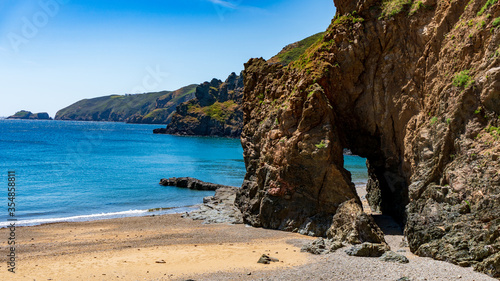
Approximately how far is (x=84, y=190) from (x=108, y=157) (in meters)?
42.4

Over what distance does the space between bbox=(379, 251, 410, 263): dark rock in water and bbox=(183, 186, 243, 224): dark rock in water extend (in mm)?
15112

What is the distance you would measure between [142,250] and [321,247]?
37.3 ft

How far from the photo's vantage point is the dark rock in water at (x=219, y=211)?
113 feet

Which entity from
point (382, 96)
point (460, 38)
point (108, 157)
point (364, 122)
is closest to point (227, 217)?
point (364, 122)

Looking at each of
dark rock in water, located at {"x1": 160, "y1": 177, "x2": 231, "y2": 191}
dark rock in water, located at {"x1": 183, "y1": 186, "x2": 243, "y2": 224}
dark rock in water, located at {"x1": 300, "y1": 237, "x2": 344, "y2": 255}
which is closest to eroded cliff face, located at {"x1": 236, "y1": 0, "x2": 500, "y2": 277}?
dark rock in water, located at {"x1": 300, "y1": 237, "x2": 344, "y2": 255}

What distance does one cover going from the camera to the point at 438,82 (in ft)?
76.0

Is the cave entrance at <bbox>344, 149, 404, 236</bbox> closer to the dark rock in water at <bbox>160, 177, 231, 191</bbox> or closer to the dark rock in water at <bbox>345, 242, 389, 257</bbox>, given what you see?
the dark rock in water at <bbox>345, 242, 389, 257</bbox>

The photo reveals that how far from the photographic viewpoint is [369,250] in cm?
2094

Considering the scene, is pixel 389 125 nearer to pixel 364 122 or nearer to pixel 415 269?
pixel 364 122

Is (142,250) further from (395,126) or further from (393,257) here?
(395,126)

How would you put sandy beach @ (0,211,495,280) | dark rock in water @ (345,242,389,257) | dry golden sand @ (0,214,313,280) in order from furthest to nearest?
1. dark rock in water @ (345,242,389,257)
2. dry golden sand @ (0,214,313,280)
3. sandy beach @ (0,211,495,280)

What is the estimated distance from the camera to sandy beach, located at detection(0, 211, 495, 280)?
60.2ft

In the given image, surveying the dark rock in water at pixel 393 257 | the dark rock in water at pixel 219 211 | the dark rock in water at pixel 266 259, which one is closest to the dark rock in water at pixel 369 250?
the dark rock in water at pixel 393 257

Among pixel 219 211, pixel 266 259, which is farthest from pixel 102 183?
pixel 266 259
